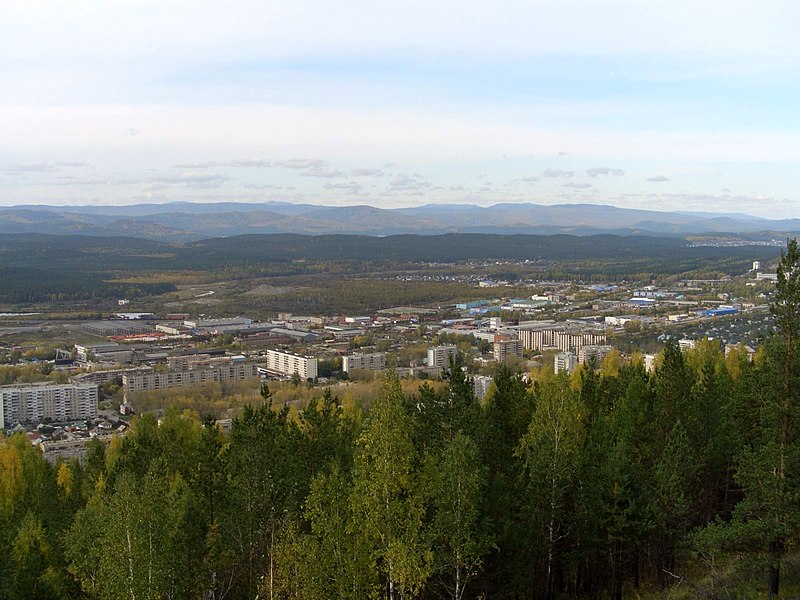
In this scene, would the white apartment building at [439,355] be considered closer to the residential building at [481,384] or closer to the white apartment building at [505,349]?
the white apartment building at [505,349]

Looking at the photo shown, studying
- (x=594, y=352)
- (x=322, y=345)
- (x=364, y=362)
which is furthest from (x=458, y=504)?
(x=322, y=345)

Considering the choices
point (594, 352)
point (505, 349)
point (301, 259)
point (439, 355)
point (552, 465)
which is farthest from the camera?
point (301, 259)

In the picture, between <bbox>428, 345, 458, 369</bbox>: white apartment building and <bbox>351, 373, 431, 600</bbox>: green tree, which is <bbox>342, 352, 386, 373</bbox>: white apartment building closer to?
<bbox>428, 345, 458, 369</bbox>: white apartment building

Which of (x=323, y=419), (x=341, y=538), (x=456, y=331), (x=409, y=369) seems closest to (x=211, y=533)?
(x=323, y=419)

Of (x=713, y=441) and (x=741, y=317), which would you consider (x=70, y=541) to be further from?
(x=741, y=317)

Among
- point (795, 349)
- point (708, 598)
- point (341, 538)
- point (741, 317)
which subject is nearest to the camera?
point (341, 538)

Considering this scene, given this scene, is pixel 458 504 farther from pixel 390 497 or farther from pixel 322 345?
pixel 322 345

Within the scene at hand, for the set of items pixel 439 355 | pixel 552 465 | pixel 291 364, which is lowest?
pixel 291 364
